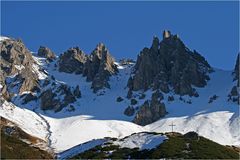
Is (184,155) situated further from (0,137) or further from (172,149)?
(0,137)

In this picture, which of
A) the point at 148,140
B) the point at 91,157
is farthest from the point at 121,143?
the point at 91,157

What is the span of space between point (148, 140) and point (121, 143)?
8.20 meters

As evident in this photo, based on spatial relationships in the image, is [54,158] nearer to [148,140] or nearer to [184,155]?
[148,140]

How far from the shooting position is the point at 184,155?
167 metres

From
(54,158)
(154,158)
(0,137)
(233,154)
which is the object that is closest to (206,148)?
(233,154)

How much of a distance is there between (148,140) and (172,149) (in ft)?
53.0

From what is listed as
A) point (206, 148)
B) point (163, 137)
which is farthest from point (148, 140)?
point (206, 148)

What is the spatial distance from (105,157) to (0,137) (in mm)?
40571

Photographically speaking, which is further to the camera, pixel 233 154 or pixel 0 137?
pixel 0 137

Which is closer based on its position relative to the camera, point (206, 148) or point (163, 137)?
point (206, 148)

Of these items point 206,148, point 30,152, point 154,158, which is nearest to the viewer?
point 154,158

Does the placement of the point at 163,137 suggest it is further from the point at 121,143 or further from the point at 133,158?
the point at 133,158

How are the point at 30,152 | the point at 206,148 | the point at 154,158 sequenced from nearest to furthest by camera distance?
the point at 154,158 → the point at 206,148 → the point at 30,152

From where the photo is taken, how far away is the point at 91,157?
172 meters
